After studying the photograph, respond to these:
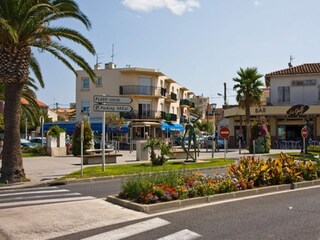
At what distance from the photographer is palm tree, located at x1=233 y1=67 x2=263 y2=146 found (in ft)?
133

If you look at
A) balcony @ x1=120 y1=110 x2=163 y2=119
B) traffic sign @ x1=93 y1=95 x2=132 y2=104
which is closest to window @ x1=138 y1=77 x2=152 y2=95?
balcony @ x1=120 y1=110 x2=163 y2=119

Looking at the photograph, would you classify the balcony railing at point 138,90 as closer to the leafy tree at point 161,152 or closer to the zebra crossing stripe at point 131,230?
the leafy tree at point 161,152

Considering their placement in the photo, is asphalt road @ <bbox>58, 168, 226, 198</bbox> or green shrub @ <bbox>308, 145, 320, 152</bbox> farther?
green shrub @ <bbox>308, 145, 320, 152</bbox>

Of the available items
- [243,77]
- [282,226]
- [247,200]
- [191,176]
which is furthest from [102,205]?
[243,77]

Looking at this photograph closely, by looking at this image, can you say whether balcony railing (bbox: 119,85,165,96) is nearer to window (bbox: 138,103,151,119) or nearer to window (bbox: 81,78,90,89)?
window (bbox: 138,103,151,119)

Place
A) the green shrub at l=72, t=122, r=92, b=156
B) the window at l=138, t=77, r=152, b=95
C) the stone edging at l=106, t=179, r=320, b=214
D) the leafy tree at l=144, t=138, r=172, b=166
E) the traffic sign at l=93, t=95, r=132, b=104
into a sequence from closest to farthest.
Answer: the stone edging at l=106, t=179, r=320, b=214
the traffic sign at l=93, t=95, r=132, b=104
the leafy tree at l=144, t=138, r=172, b=166
the green shrub at l=72, t=122, r=92, b=156
the window at l=138, t=77, r=152, b=95

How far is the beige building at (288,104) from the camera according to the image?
42875mm

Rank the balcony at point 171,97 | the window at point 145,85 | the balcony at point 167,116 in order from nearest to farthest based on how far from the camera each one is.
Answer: the window at point 145,85
the balcony at point 167,116
the balcony at point 171,97

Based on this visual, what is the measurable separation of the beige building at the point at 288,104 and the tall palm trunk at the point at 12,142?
32.4 metres

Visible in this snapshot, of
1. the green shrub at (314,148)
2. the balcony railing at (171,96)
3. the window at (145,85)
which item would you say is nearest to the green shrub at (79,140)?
the green shrub at (314,148)

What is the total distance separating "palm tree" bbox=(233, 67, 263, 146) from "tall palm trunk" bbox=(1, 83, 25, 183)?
2908 cm

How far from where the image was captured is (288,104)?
149ft

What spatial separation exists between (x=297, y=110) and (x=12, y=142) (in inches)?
1310

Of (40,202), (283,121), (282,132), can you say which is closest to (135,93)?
(283,121)
